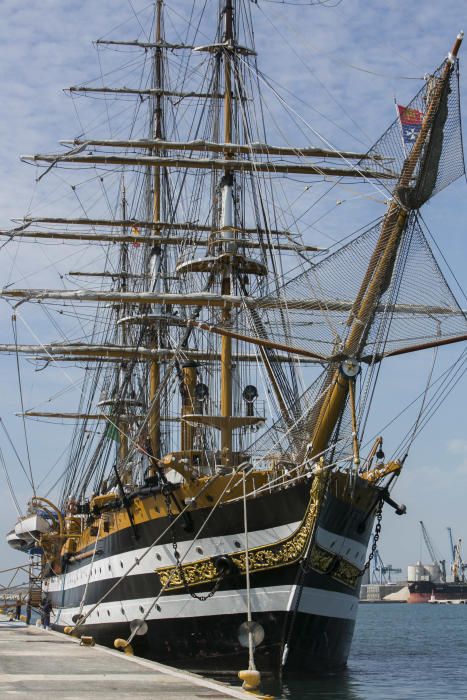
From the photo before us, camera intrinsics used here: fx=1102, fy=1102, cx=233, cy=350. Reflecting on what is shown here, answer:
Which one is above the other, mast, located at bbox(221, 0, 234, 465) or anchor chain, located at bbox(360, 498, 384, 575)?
mast, located at bbox(221, 0, 234, 465)

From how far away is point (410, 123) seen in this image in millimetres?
29578

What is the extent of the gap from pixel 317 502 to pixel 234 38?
70.6ft

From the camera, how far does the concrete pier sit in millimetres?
16688

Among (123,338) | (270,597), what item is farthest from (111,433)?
(270,597)

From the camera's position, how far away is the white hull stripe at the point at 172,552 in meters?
28.4

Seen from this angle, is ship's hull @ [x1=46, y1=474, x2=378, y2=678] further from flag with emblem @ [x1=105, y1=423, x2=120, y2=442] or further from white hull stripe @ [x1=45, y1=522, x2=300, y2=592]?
flag with emblem @ [x1=105, y1=423, x2=120, y2=442]

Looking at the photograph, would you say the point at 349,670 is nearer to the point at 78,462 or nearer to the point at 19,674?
the point at 19,674

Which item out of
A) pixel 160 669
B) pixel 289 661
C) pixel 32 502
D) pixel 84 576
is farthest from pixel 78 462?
pixel 160 669

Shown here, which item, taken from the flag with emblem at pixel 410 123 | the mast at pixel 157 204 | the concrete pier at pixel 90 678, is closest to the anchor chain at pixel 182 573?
the concrete pier at pixel 90 678

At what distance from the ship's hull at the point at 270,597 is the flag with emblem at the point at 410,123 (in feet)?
31.0

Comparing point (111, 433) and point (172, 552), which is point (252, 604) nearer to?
point (172, 552)

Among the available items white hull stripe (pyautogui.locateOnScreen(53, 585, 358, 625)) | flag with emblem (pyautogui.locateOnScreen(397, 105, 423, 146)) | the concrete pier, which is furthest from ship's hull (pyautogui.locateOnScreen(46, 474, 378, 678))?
flag with emblem (pyautogui.locateOnScreen(397, 105, 423, 146))

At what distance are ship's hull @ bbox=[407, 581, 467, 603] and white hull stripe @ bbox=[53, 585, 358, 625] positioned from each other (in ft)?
481

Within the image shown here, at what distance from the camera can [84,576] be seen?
134 ft
